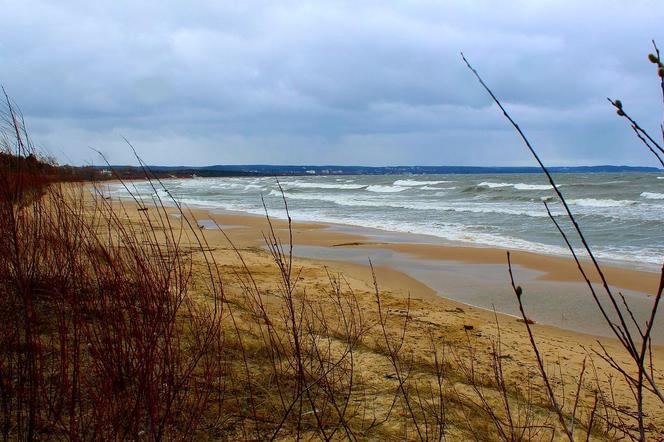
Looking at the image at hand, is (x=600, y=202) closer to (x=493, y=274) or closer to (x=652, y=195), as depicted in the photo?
(x=652, y=195)

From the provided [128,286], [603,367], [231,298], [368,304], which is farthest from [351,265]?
[128,286]

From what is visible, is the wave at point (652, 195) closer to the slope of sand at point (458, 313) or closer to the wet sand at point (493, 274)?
the wet sand at point (493, 274)

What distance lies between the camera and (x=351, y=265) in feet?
33.3

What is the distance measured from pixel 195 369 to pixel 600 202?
27.8 metres

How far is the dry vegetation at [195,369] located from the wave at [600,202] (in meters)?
22.5

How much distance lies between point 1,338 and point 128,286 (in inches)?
25.8

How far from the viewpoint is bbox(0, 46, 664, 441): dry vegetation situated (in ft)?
6.75

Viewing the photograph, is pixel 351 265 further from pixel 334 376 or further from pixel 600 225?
pixel 600 225

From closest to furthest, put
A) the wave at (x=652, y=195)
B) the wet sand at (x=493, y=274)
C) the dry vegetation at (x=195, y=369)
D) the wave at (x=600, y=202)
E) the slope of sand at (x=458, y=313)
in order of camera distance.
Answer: the dry vegetation at (x=195, y=369) < the slope of sand at (x=458, y=313) < the wet sand at (x=493, y=274) < the wave at (x=600, y=202) < the wave at (x=652, y=195)

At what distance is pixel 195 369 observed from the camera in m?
3.27

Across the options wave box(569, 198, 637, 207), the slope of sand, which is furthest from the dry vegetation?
wave box(569, 198, 637, 207)

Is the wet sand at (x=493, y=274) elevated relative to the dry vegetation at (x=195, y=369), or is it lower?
lower

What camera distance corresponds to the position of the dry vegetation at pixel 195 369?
206 centimetres

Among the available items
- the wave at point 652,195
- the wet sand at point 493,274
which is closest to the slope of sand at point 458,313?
the wet sand at point 493,274
